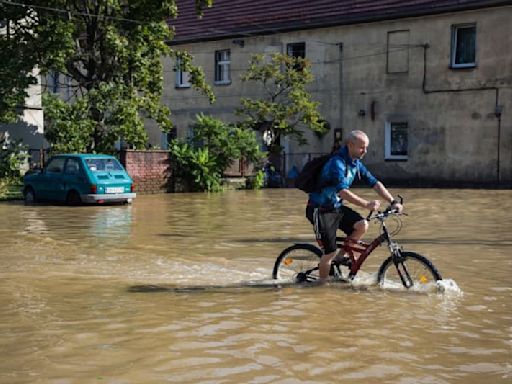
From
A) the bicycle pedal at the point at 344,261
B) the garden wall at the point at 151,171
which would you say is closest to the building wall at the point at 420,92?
the garden wall at the point at 151,171

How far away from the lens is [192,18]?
3997 centimetres

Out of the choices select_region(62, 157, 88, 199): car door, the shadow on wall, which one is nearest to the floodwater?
select_region(62, 157, 88, 199): car door

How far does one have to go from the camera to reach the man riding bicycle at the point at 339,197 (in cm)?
766

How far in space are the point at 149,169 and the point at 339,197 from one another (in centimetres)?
1829

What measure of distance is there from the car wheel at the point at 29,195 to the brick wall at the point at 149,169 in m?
3.84

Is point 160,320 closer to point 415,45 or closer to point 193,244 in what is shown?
point 193,244

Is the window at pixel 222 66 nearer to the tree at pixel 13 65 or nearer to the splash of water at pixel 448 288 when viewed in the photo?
the tree at pixel 13 65

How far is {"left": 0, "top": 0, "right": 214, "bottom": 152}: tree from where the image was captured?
2450cm

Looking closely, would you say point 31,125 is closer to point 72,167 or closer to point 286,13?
Result: point 72,167

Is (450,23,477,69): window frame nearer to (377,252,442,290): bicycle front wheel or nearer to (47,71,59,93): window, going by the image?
(47,71,59,93): window

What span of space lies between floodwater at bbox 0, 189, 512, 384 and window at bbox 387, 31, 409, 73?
64.4 ft

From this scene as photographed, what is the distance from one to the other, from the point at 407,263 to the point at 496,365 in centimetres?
243

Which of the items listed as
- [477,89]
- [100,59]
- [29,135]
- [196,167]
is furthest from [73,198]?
[477,89]

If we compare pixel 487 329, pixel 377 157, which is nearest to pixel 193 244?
pixel 487 329
